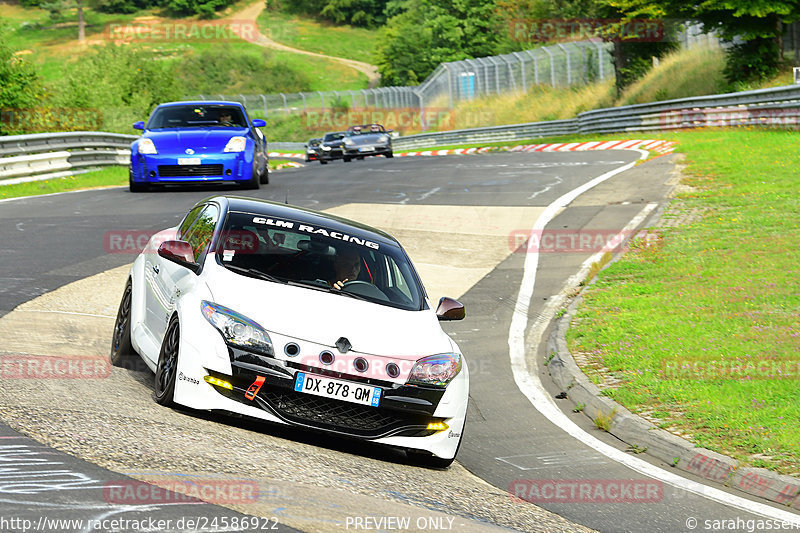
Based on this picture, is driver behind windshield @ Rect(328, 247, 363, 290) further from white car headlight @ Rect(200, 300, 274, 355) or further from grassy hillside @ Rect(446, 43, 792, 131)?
grassy hillside @ Rect(446, 43, 792, 131)

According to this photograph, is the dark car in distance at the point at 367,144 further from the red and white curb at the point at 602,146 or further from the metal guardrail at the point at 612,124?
the metal guardrail at the point at 612,124

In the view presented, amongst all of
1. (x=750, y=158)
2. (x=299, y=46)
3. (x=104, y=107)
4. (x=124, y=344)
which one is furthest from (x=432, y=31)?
(x=124, y=344)

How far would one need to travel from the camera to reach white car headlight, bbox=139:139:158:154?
19.4m

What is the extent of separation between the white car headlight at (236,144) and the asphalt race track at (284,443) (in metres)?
3.85

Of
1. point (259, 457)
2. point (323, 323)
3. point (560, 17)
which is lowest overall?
point (259, 457)

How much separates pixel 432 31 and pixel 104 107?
5898cm

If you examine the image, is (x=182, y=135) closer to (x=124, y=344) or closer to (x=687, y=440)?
(x=124, y=344)

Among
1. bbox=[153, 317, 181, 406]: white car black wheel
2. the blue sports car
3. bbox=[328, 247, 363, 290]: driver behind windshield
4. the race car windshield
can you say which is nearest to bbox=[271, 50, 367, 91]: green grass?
the blue sports car

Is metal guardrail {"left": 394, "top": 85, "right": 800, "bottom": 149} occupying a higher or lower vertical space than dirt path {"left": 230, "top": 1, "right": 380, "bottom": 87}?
lower

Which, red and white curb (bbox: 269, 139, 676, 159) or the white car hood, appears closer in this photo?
the white car hood

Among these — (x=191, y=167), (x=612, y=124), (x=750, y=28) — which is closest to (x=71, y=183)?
(x=191, y=167)

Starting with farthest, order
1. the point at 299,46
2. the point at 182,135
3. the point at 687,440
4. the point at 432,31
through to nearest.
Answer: the point at 299,46
the point at 432,31
the point at 182,135
the point at 687,440

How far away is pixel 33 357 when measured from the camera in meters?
7.84

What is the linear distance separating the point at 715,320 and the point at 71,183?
57.9 feet
